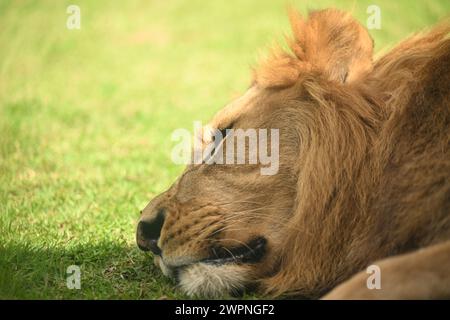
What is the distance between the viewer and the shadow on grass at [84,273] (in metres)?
2.71

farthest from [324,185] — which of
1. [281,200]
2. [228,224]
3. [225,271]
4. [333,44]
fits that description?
[333,44]

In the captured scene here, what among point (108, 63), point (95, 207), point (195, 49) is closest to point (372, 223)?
point (95, 207)

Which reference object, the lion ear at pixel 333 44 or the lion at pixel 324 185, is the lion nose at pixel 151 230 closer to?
the lion at pixel 324 185

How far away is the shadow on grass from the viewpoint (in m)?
2.71

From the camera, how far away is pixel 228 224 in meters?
2.62

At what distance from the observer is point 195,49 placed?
954 cm

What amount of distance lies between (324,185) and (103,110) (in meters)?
4.50

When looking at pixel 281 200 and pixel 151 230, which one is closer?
pixel 281 200

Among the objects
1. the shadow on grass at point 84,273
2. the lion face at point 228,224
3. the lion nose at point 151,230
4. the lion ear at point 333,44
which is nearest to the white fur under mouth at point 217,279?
the lion face at point 228,224

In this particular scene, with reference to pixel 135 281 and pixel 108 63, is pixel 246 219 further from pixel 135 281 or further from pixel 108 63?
pixel 108 63

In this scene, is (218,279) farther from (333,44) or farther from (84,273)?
(333,44)
